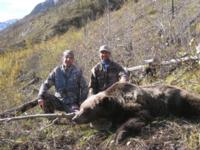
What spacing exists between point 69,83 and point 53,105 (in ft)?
Result: 1.45

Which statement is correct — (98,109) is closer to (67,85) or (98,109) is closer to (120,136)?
(120,136)

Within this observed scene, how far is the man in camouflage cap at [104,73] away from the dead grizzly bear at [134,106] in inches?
55.1

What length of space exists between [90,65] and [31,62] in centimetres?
1510

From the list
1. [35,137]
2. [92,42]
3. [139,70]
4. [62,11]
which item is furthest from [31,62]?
[62,11]

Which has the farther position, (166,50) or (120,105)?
(166,50)

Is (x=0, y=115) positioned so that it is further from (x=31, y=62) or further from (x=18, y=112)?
(x=31, y=62)

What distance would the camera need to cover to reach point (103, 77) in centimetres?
807

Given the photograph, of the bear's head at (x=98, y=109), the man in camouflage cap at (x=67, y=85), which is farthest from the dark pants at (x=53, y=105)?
the bear's head at (x=98, y=109)

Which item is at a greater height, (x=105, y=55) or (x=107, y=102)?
(x=105, y=55)

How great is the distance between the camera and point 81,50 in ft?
40.4

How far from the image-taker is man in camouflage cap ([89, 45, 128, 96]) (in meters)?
7.98

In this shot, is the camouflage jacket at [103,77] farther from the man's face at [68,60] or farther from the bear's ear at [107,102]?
the bear's ear at [107,102]

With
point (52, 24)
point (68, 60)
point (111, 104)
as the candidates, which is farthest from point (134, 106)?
point (52, 24)

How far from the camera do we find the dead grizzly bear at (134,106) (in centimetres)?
614
